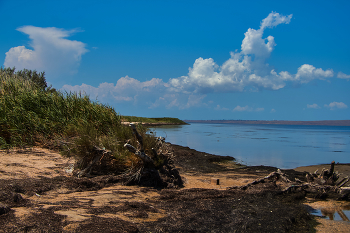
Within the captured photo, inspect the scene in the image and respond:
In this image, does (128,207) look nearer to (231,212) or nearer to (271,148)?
(231,212)

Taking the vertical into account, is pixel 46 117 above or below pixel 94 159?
above

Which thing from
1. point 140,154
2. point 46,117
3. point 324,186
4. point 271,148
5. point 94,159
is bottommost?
point 271,148

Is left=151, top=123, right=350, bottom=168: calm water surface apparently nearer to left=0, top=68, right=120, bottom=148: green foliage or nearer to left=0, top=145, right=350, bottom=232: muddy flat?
left=0, top=145, right=350, bottom=232: muddy flat

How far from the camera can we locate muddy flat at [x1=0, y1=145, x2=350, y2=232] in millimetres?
3562

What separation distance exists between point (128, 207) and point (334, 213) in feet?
14.6

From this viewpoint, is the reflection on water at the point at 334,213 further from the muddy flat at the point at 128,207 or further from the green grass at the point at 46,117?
the green grass at the point at 46,117

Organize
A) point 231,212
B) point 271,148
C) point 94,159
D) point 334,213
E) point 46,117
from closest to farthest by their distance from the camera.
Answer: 1. point 231,212
2. point 334,213
3. point 94,159
4. point 46,117
5. point 271,148

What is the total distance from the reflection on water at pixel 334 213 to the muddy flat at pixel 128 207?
1.19 ft

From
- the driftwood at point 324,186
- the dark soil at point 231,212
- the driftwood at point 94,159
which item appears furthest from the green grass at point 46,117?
the driftwood at point 324,186

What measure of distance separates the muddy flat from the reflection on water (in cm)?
36

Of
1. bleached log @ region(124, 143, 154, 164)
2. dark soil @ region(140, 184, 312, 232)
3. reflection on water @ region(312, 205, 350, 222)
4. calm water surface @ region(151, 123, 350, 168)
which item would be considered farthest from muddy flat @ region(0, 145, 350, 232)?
calm water surface @ region(151, 123, 350, 168)

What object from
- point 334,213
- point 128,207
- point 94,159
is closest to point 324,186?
point 334,213

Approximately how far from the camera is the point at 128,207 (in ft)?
15.0

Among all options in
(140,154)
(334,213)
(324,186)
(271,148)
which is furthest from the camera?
(271,148)
